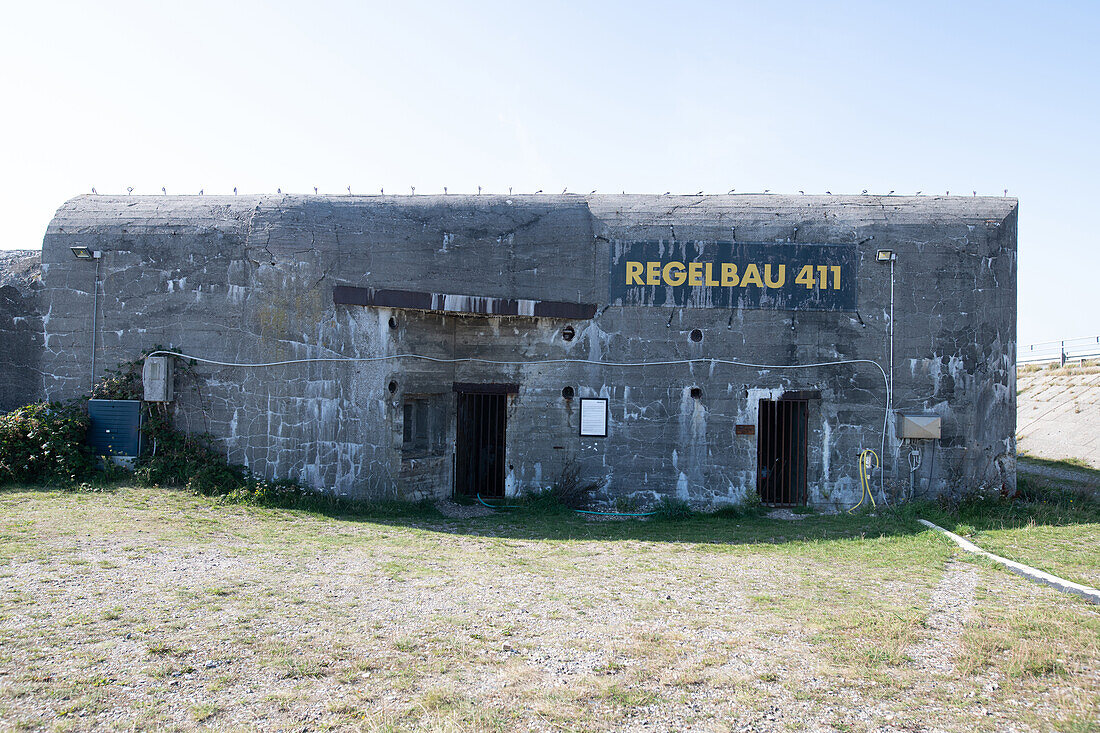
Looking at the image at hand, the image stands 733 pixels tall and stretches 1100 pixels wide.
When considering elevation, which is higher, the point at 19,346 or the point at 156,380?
the point at 19,346

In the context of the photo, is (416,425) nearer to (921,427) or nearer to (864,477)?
(864,477)

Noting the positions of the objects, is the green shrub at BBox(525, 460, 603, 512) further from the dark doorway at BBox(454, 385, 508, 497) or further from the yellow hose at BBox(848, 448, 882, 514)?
the yellow hose at BBox(848, 448, 882, 514)

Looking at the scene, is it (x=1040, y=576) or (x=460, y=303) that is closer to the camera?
(x=1040, y=576)

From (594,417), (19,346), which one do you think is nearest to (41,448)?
(19,346)

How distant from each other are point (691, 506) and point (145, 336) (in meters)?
8.67

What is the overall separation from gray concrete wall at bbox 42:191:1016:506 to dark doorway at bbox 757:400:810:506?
366mm

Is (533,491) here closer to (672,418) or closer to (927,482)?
(672,418)

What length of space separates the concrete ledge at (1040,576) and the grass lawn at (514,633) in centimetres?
16

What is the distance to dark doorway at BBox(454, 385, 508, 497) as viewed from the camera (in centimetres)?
1183

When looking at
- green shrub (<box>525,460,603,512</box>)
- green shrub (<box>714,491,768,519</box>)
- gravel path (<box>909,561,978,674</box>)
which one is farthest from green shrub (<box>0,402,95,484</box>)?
gravel path (<box>909,561,978,674</box>)

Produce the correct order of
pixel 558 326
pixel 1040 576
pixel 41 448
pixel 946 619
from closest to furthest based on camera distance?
pixel 946 619, pixel 1040 576, pixel 41 448, pixel 558 326

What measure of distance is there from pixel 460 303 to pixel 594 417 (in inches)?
108

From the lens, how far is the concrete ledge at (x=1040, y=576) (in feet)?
19.5

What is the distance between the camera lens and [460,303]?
10.8 metres
